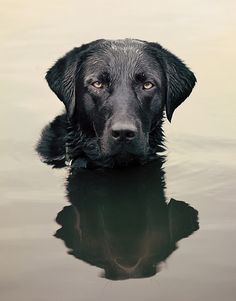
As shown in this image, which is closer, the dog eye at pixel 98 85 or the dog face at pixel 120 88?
the dog face at pixel 120 88

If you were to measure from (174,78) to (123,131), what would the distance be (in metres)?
1.16

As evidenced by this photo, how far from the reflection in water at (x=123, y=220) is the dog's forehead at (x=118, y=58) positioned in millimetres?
904

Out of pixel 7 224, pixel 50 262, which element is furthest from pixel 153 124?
pixel 50 262

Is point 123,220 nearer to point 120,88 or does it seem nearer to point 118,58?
point 120,88

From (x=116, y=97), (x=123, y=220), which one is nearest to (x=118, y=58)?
(x=116, y=97)

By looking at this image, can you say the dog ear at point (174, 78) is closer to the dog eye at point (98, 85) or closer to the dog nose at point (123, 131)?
the dog eye at point (98, 85)

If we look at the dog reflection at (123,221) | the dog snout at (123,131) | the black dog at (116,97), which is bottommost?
the dog reflection at (123,221)

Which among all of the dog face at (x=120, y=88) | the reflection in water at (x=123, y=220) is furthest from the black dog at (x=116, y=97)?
the reflection in water at (x=123, y=220)

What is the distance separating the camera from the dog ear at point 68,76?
6.66 metres

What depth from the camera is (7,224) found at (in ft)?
16.8

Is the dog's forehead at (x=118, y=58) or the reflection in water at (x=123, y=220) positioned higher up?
the dog's forehead at (x=118, y=58)

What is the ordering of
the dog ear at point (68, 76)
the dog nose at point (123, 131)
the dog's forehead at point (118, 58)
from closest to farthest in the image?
1. the dog nose at point (123, 131)
2. the dog's forehead at point (118, 58)
3. the dog ear at point (68, 76)

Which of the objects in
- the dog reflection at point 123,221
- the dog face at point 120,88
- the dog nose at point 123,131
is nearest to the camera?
the dog reflection at point 123,221

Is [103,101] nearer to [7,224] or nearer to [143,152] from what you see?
[143,152]
